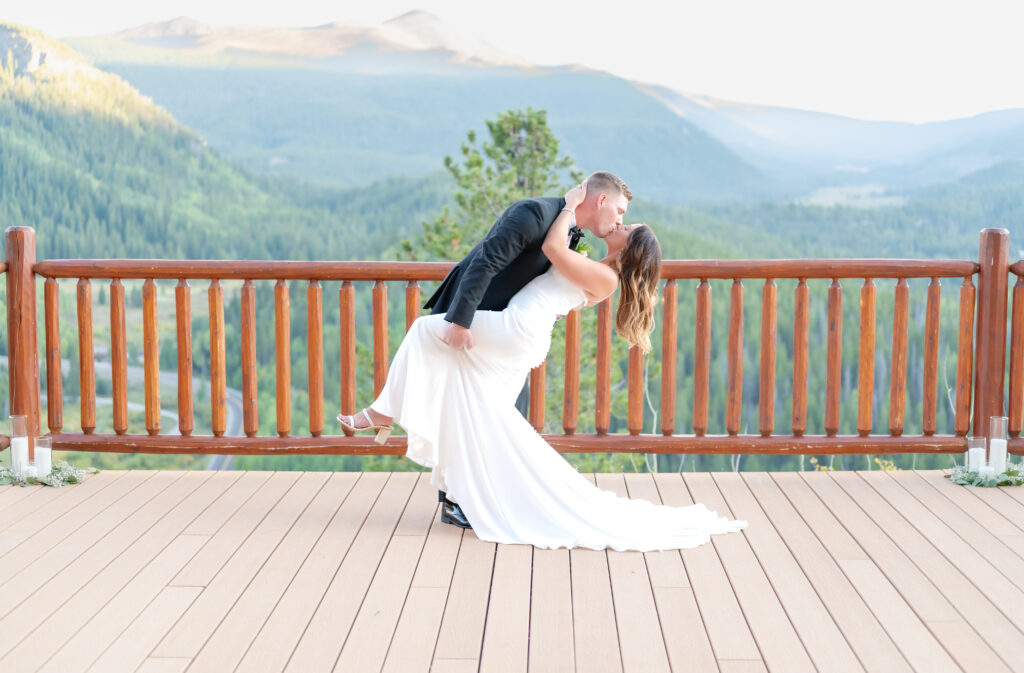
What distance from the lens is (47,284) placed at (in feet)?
12.0

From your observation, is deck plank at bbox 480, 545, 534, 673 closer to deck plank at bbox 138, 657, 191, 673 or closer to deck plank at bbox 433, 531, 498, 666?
deck plank at bbox 433, 531, 498, 666

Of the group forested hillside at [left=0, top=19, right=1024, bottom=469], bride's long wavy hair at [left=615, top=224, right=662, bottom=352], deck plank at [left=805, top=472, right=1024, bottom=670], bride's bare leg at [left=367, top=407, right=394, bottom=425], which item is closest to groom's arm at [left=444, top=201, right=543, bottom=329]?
bride's long wavy hair at [left=615, top=224, right=662, bottom=352]

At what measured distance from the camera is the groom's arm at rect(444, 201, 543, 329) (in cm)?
279

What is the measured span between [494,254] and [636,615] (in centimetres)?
107

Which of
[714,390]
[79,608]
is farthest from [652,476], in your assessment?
[714,390]

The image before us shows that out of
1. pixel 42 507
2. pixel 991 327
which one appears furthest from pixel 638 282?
pixel 42 507

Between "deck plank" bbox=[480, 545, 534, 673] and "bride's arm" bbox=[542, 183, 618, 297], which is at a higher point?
"bride's arm" bbox=[542, 183, 618, 297]

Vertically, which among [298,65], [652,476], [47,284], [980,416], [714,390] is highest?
[298,65]

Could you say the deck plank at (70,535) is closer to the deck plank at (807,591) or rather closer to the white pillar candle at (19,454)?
the white pillar candle at (19,454)

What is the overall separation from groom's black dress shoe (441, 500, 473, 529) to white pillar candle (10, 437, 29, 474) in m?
1.63

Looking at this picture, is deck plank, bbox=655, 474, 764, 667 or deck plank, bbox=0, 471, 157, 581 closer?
deck plank, bbox=655, 474, 764, 667

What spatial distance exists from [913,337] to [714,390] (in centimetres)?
487

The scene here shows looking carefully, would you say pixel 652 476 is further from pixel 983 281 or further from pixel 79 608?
pixel 79 608

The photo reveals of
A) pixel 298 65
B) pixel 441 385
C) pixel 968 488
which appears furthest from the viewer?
pixel 298 65
